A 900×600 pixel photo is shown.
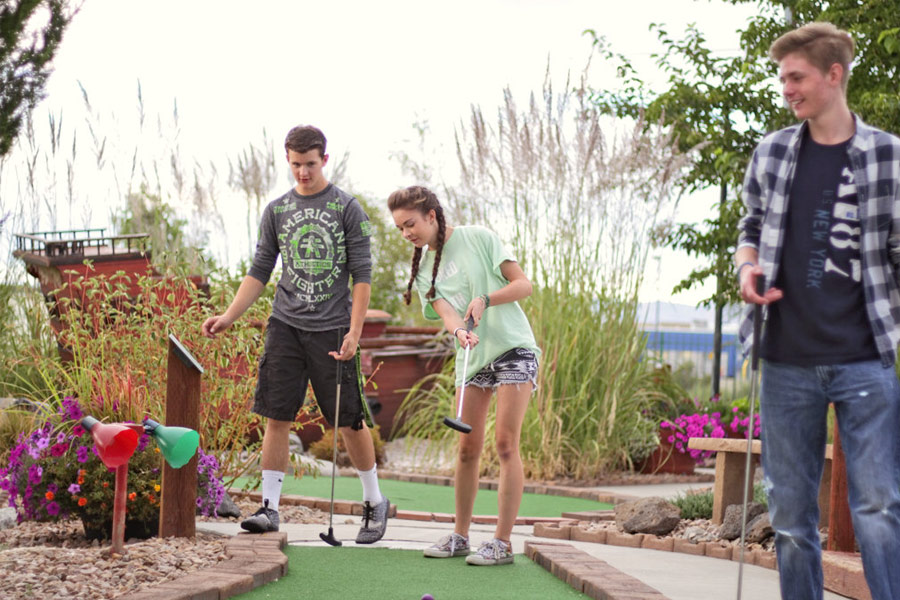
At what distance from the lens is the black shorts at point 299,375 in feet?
14.4

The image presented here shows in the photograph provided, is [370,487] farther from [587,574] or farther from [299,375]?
[587,574]

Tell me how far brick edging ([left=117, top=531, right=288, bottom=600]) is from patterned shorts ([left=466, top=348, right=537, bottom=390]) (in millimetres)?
952

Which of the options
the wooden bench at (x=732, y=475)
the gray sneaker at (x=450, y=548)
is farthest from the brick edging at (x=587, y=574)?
the wooden bench at (x=732, y=475)

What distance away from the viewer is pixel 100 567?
3.54 metres

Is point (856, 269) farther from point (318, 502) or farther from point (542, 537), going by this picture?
point (318, 502)

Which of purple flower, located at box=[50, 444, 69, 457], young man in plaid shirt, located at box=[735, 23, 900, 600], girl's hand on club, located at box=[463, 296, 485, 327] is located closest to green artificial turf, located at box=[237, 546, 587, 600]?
girl's hand on club, located at box=[463, 296, 485, 327]

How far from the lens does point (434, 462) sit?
308 inches

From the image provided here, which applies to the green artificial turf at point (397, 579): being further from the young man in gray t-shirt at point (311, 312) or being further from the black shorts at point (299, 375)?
the black shorts at point (299, 375)

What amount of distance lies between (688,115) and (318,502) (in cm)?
635

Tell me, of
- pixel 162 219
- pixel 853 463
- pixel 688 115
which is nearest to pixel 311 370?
pixel 853 463

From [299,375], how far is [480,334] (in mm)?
809

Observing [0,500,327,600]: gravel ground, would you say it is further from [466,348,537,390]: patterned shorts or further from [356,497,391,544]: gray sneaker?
[466,348,537,390]: patterned shorts

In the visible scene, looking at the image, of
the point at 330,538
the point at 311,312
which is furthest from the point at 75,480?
the point at 311,312

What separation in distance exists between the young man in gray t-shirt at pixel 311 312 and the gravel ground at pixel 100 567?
0.57 metres
